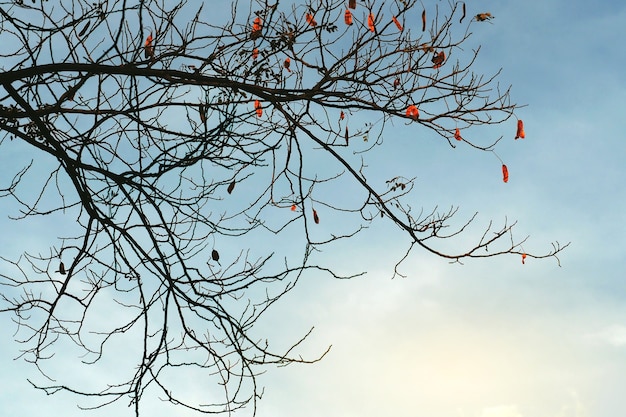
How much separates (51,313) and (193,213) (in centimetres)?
140

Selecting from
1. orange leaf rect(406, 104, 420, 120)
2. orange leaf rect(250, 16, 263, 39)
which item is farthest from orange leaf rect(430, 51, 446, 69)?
orange leaf rect(250, 16, 263, 39)

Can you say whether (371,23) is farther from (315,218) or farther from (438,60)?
(315,218)

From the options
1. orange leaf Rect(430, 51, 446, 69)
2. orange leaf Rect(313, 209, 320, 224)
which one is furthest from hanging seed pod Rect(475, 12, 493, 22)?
orange leaf Rect(313, 209, 320, 224)

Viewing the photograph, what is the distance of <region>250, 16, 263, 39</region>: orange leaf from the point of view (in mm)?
5168

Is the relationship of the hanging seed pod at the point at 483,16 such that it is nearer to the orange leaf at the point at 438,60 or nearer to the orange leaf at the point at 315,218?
the orange leaf at the point at 438,60

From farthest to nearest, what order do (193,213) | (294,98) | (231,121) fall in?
(193,213) → (231,121) → (294,98)

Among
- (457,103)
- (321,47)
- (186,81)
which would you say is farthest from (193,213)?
(457,103)

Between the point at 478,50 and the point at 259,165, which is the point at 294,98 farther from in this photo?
the point at 478,50

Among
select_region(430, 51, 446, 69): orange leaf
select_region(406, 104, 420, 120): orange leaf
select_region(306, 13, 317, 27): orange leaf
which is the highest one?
select_region(306, 13, 317, 27): orange leaf

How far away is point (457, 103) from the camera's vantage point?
5.05 meters

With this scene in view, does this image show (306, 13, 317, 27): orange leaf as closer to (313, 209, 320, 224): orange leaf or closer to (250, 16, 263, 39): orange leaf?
(250, 16, 263, 39): orange leaf

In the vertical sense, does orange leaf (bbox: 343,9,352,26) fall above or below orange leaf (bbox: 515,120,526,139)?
above

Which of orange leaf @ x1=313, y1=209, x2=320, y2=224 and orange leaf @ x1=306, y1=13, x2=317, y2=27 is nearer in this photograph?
orange leaf @ x1=306, y1=13, x2=317, y2=27

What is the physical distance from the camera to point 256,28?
5.32m
